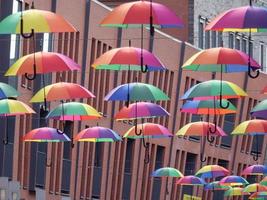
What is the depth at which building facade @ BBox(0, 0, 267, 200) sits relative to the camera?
1726 inches

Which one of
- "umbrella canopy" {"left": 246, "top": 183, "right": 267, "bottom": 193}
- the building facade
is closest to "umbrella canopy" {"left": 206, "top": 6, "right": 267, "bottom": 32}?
the building facade

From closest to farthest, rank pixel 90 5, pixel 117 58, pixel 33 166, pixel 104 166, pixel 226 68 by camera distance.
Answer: pixel 117 58, pixel 226 68, pixel 33 166, pixel 90 5, pixel 104 166

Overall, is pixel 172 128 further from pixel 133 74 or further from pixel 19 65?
pixel 19 65

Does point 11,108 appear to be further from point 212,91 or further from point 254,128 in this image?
point 254,128

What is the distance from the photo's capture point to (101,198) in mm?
52594

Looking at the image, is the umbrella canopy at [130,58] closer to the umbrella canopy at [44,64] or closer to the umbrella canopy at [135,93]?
the umbrella canopy at [44,64]

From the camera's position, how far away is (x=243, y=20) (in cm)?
2116

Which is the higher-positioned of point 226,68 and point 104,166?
point 226,68

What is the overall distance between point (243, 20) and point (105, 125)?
1227 inches

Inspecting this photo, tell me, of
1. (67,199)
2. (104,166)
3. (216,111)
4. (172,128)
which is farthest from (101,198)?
(216,111)

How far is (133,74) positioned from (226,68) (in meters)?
29.6

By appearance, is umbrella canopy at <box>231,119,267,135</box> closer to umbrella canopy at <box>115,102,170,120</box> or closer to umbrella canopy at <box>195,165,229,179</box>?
umbrella canopy at <box>115,102,170,120</box>

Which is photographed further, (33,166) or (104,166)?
(104,166)

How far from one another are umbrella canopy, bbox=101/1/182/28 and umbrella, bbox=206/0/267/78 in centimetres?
86
